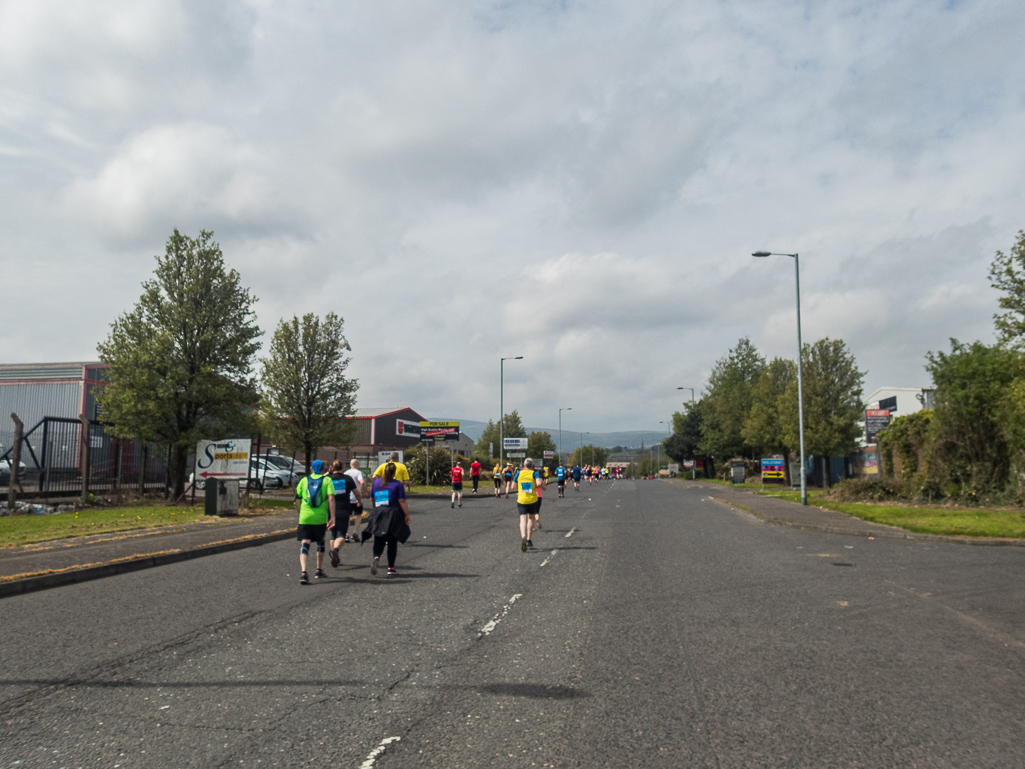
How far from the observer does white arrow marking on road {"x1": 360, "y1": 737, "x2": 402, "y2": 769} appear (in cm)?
398

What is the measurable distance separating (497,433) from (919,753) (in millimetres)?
87714

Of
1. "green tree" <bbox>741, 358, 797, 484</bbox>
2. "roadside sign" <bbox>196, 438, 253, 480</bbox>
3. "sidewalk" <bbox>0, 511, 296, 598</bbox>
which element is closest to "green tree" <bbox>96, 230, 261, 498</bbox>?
"roadside sign" <bbox>196, 438, 253, 480</bbox>

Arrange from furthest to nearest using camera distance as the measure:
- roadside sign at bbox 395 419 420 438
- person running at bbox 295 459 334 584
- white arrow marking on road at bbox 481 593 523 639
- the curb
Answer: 1. roadside sign at bbox 395 419 420 438
2. person running at bbox 295 459 334 584
3. the curb
4. white arrow marking on road at bbox 481 593 523 639

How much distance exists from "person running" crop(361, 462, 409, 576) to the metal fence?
14.0m

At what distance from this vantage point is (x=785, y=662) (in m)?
6.02

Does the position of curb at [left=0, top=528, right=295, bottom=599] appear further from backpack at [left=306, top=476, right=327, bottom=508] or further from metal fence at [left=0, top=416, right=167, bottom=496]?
metal fence at [left=0, top=416, right=167, bottom=496]

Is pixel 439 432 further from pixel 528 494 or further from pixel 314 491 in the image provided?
pixel 314 491

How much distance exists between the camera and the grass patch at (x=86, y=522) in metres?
14.3

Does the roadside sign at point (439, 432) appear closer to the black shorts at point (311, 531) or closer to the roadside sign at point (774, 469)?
the roadside sign at point (774, 469)

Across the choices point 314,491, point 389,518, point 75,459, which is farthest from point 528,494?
point 75,459

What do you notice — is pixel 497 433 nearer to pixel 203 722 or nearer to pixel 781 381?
pixel 781 381

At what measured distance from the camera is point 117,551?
12219 mm

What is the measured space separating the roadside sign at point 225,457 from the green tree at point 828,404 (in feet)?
101

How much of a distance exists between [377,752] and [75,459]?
20940 millimetres
